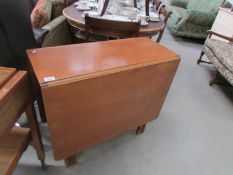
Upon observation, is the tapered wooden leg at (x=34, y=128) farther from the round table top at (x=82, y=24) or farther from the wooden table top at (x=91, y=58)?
the round table top at (x=82, y=24)

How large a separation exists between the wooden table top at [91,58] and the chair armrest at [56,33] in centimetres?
67

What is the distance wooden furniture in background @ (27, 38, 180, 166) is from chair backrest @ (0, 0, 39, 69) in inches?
10.9

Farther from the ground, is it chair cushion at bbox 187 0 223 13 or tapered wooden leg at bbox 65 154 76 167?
chair cushion at bbox 187 0 223 13

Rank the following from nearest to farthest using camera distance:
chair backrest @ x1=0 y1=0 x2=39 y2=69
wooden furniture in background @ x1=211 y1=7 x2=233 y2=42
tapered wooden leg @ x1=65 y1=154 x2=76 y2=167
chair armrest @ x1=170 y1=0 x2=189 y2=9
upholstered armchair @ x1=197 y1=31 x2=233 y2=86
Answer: chair backrest @ x1=0 y1=0 x2=39 y2=69 → tapered wooden leg @ x1=65 y1=154 x2=76 y2=167 → upholstered armchair @ x1=197 y1=31 x2=233 y2=86 → wooden furniture in background @ x1=211 y1=7 x2=233 y2=42 → chair armrest @ x1=170 y1=0 x2=189 y2=9

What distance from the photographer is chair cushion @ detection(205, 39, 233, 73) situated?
7.65 feet

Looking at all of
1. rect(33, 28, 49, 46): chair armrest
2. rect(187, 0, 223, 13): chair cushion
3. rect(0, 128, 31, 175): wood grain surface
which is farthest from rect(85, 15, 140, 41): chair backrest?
rect(187, 0, 223, 13): chair cushion

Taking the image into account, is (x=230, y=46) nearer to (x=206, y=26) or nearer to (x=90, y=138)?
(x=206, y=26)

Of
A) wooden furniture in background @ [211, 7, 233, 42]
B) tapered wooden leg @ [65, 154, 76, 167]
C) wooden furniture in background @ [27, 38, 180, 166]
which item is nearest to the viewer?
wooden furniture in background @ [27, 38, 180, 166]

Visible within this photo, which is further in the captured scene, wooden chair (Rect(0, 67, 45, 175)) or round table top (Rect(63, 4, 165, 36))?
round table top (Rect(63, 4, 165, 36))

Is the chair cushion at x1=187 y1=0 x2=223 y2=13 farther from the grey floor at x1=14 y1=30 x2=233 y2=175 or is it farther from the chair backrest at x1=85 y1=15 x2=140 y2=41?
the chair backrest at x1=85 y1=15 x2=140 y2=41

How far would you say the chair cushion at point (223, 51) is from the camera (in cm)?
233

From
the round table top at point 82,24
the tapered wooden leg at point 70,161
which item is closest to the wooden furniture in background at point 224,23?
the round table top at point 82,24

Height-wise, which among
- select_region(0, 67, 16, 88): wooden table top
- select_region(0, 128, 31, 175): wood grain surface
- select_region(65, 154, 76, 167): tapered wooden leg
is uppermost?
select_region(0, 67, 16, 88): wooden table top

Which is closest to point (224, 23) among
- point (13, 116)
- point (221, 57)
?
point (221, 57)
